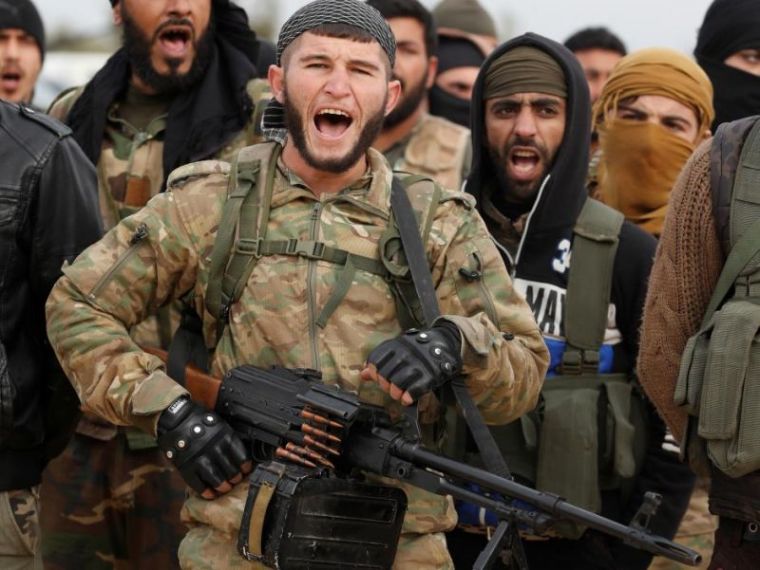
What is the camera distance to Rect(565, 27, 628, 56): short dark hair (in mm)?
9391

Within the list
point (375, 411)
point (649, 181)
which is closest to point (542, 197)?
point (649, 181)

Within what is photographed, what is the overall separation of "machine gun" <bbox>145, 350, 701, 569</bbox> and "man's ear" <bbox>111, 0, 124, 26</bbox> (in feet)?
8.25

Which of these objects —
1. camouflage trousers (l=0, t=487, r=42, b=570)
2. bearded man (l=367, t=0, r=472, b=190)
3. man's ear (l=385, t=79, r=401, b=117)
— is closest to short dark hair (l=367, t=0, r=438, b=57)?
bearded man (l=367, t=0, r=472, b=190)

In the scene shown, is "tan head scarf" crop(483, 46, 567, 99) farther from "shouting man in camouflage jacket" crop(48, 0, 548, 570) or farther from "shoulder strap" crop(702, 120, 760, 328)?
"shoulder strap" crop(702, 120, 760, 328)

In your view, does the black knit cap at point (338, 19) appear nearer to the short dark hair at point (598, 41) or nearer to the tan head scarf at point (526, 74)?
the tan head scarf at point (526, 74)

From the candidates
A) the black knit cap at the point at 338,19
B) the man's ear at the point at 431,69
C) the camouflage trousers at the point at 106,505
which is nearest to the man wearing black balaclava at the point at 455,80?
the man's ear at the point at 431,69

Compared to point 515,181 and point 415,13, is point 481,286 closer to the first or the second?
point 515,181

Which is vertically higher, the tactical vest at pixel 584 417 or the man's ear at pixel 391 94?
the man's ear at pixel 391 94

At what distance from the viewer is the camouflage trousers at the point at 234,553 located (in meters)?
4.52

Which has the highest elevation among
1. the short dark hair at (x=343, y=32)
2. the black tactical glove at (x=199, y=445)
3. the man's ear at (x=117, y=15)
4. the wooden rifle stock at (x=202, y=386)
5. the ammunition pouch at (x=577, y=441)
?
the short dark hair at (x=343, y=32)

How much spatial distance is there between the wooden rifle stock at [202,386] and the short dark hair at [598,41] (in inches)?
205

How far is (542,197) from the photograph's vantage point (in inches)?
228

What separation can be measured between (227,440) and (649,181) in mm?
2629

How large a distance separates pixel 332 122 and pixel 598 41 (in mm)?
4977
